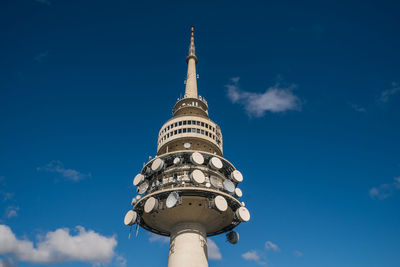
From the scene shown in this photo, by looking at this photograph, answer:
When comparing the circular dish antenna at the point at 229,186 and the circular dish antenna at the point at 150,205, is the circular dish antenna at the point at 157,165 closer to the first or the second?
the circular dish antenna at the point at 150,205

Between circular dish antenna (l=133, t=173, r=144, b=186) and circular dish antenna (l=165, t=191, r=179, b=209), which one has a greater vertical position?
circular dish antenna (l=133, t=173, r=144, b=186)

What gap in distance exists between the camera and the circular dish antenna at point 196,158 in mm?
39375

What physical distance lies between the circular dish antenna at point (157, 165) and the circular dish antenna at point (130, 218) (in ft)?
20.0

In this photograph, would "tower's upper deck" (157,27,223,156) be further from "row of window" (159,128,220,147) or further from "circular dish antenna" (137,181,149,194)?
"circular dish antenna" (137,181,149,194)

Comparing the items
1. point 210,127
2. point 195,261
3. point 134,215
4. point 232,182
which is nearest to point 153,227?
point 134,215

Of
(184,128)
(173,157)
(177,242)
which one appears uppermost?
(184,128)

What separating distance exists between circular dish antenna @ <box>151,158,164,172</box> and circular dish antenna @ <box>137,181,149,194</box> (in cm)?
253

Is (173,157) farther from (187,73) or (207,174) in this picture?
(187,73)

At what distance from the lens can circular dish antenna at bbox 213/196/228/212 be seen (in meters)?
36.5

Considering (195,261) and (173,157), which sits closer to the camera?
(195,261)

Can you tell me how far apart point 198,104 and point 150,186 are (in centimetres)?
1806

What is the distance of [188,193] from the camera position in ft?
123

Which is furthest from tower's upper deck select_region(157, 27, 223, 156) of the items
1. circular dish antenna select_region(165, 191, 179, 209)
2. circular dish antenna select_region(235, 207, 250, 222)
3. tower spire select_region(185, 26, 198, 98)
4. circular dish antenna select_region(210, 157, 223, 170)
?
circular dish antenna select_region(235, 207, 250, 222)

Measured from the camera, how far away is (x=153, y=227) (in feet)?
141
